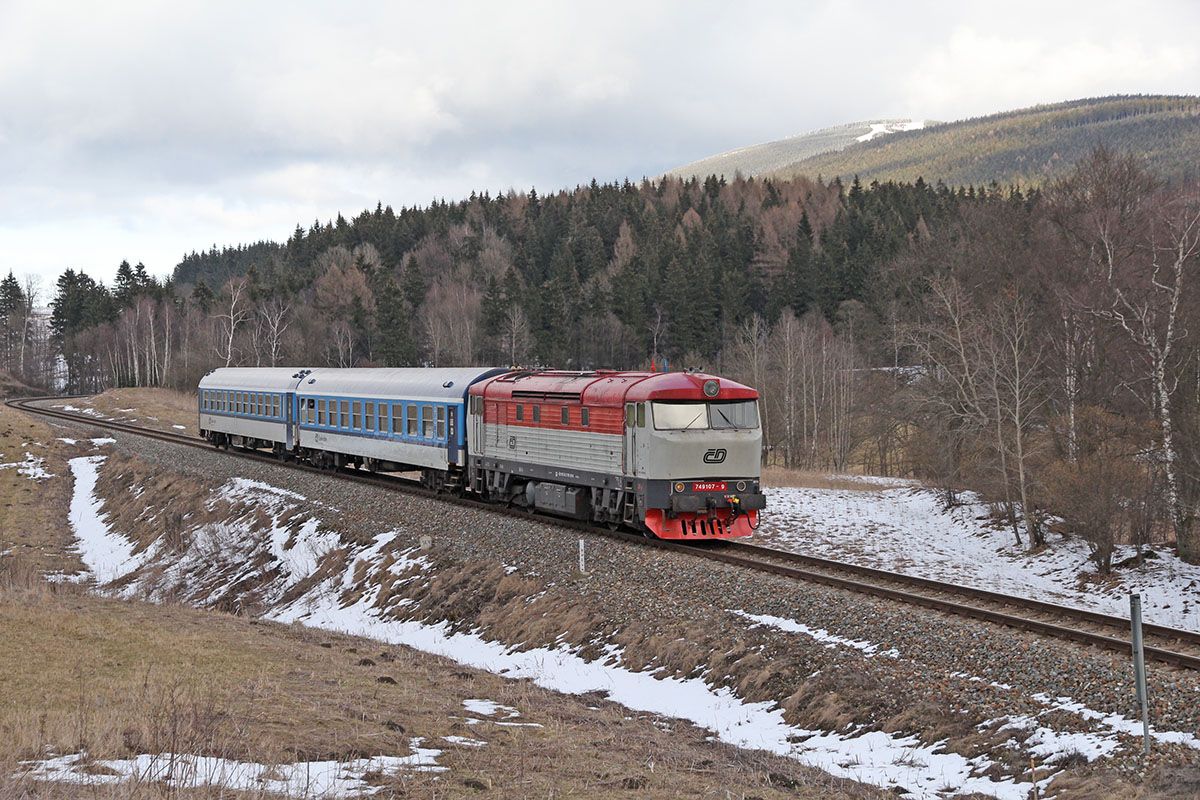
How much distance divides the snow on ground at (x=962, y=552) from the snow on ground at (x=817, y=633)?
7140mm

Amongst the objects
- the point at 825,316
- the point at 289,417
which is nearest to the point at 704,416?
the point at 289,417

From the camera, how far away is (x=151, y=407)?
3135 inches

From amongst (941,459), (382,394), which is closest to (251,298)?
(382,394)

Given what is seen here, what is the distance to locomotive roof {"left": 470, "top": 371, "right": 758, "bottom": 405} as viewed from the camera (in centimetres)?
2258

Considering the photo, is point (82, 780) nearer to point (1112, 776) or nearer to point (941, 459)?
point (1112, 776)

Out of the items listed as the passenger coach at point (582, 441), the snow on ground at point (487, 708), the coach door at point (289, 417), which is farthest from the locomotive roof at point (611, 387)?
the coach door at point (289, 417)

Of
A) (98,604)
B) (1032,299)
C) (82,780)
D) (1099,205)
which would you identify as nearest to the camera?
(82,780)

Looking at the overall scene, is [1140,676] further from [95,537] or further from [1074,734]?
[95,537]

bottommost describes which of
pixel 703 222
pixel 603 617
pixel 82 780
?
pixel 603 617

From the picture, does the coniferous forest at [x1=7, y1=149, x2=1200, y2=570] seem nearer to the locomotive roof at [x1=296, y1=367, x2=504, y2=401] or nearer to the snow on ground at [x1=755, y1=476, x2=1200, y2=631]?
the snow on ground at [x1=755, y1=476, x2=1200, y2=631]

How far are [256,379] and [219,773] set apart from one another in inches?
1555

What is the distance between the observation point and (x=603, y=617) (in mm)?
19281

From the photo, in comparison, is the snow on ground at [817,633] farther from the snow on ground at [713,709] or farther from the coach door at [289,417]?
the coach door at [289,417]

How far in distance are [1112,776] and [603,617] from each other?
33.3ft
